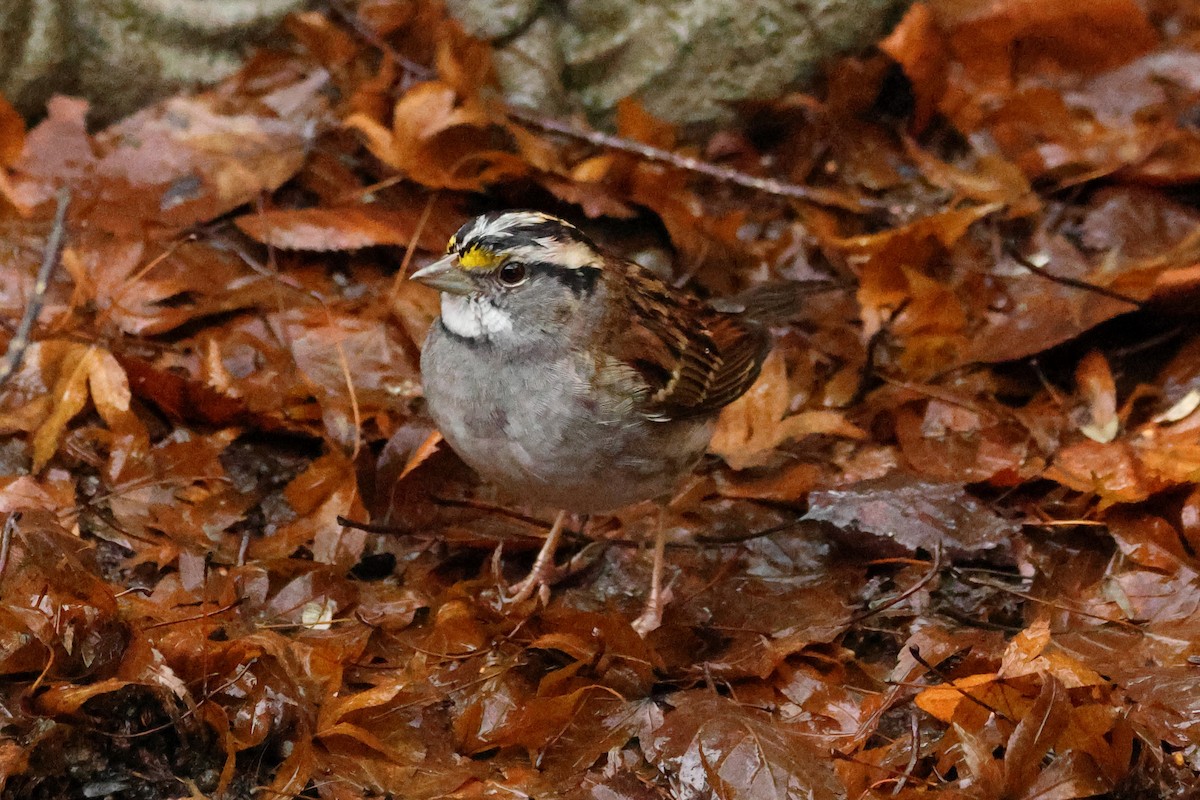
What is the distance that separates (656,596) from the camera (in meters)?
3.58

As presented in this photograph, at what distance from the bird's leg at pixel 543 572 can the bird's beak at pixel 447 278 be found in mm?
957

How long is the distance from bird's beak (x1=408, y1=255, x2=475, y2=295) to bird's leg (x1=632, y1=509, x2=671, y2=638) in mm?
1050

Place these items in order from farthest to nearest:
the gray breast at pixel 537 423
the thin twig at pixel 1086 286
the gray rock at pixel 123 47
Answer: the gray rock at pixel 123 47 → the thin twig at pixel 1086 286 → the gray breast at pixel 537 423

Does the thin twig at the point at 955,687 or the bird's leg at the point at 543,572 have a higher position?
the thin twig at the point at 955,687

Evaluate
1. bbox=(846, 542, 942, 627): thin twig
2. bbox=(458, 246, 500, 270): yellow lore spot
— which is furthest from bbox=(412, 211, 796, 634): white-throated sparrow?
bbox=(846, 542, 942, 627): thin twig

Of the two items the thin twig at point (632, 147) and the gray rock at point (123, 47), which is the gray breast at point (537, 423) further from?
the gray rock at point (123, 47)

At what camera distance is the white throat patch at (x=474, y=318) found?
3.23 m

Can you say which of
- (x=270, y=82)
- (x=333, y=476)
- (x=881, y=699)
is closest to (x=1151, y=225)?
(x=881, y=699)

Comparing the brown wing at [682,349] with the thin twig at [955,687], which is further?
the brown wing at [682,349]

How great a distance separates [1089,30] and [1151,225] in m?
1.17

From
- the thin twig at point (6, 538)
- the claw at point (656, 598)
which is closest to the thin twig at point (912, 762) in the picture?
the claw at point (656, 598)

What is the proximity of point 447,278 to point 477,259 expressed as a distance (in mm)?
102

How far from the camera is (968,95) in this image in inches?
211

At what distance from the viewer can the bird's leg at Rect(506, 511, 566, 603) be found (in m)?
3.64
